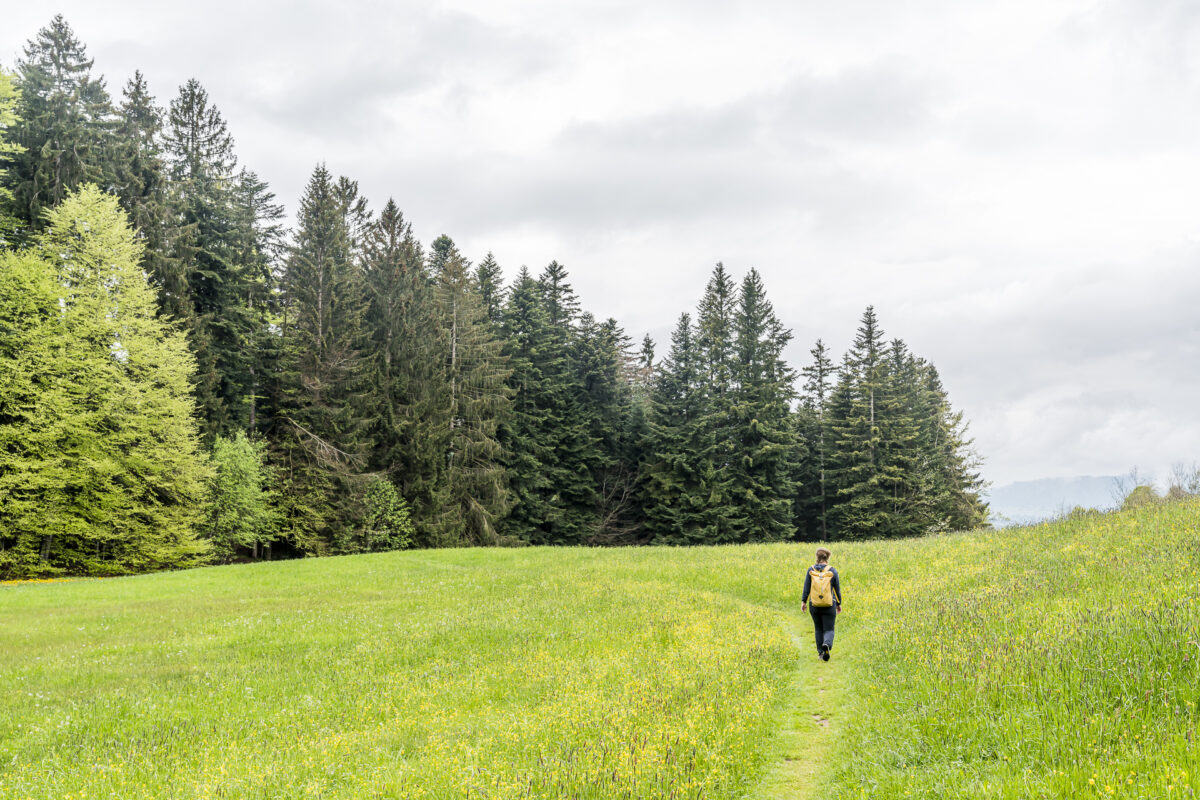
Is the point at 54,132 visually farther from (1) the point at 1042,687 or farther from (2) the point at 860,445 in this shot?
(2) the point at 860,445

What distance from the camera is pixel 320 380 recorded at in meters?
46.0

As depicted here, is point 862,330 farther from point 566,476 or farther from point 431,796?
point 431,796

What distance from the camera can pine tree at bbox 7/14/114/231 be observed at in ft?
120

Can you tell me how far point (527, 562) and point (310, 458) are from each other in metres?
23.1

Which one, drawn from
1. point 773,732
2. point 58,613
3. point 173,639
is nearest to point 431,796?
point 773,732

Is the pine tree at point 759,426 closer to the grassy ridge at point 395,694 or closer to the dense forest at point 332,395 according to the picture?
the dense forest at point 332,395

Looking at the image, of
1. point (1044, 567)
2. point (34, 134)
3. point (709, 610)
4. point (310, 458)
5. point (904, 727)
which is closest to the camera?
point (904, 727)

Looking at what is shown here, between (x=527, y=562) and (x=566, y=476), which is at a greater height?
(x=566, y=476)

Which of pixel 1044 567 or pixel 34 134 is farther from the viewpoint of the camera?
pixel 34 134

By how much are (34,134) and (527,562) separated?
133 ft

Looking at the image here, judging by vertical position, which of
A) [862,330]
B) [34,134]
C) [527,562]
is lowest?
[527,562]

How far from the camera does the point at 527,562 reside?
31.8 m

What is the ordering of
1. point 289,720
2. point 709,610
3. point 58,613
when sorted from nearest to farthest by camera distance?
1. point 289,720
2. point 709,610
3. point 58,613

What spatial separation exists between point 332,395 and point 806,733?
45472 millimetres
